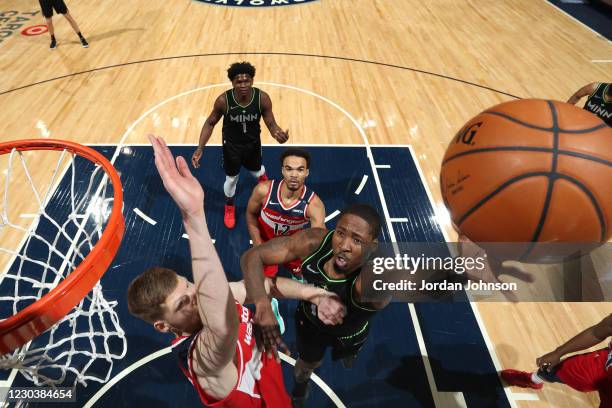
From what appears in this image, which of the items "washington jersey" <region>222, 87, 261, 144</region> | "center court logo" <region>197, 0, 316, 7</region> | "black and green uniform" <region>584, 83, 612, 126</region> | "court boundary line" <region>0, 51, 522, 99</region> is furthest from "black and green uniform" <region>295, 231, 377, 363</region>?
"center court logo" <region>197, 0, 316, 7</region>

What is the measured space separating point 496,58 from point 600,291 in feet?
20.1

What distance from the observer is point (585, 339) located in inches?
97.6

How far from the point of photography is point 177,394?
10.2 ft

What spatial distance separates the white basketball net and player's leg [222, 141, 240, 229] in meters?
1.29

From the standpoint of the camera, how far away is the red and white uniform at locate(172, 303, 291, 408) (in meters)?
1.81

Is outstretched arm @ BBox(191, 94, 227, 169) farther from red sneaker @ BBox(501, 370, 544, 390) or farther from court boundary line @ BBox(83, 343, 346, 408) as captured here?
red sneaker @ BBox(501, 370, 544, 390)

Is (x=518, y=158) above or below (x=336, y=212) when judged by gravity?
above

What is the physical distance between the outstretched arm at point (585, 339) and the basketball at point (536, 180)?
1.13 m

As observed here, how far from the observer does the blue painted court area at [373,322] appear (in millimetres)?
3152

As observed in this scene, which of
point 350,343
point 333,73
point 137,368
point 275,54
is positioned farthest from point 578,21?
point 137,368

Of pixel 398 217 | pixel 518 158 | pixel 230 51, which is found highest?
pixel 518 158

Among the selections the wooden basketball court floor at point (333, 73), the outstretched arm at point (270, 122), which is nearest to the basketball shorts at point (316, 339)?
the wooden basketball court floor at point (333, 73)

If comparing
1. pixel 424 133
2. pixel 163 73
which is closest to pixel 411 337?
pixel 424 133

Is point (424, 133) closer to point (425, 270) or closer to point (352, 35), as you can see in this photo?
point (425, 270)
